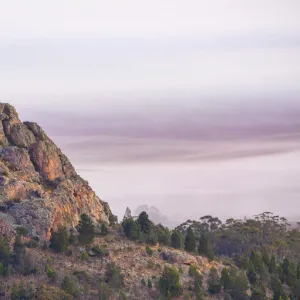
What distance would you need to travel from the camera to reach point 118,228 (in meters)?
144

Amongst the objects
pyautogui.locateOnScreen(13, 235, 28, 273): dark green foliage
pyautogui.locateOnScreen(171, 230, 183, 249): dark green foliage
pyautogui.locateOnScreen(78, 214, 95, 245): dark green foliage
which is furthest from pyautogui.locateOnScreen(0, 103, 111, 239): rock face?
pyautogui.locateOnScreen(171, 230, 183, 249): dark green foliage

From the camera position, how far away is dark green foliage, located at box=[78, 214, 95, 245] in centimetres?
12988

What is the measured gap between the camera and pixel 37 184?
135500 millimetres

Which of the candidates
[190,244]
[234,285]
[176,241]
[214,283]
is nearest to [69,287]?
[214,283]

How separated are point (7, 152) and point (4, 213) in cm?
1493

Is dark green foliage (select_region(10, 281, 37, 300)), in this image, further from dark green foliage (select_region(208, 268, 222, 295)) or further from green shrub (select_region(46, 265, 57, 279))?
dark green foliage (select_region(208, 268, 222, 295))

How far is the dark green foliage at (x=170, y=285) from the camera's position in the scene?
121 m

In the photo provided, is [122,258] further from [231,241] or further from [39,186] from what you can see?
[231,241]

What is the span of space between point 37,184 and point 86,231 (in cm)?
1130

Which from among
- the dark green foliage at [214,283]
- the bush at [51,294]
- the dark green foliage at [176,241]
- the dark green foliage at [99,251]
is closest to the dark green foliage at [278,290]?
the dark green foliage at [214,283]

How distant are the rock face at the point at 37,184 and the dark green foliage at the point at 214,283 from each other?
22.2m

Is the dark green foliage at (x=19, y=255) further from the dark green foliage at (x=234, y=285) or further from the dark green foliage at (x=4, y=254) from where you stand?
the dark green foliage at (x=234, y=285)

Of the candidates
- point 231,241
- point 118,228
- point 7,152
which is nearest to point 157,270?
point 118,228

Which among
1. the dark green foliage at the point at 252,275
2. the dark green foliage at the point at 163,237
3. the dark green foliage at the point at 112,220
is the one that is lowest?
the dark green foliage at the point at 252,275
